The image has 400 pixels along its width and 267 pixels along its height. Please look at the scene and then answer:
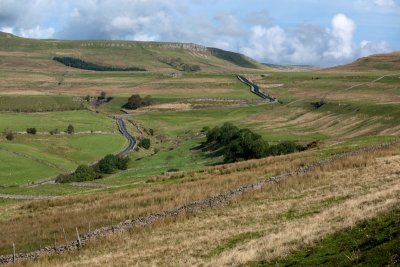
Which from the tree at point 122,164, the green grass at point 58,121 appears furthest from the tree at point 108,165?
the green grass at point 58,121

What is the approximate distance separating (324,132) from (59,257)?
103120 mm

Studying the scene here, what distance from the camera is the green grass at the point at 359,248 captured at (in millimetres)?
15750

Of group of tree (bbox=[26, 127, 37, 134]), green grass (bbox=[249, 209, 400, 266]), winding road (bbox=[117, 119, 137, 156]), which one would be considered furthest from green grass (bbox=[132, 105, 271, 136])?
green grass (bbox=[249, 209, 400, 266])

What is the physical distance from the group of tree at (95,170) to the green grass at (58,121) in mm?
51423

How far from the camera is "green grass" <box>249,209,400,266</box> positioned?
1575 cm

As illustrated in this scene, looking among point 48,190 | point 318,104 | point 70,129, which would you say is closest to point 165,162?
point 48,190

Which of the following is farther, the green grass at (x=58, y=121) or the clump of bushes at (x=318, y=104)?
the clump of bushes at (x=318, y=104)

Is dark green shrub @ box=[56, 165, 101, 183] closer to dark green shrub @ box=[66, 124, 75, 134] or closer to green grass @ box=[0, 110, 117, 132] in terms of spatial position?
dark green shrub @ box=[66, 124, 75, 134]

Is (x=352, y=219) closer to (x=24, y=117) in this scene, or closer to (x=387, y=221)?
(x=387, y=221)

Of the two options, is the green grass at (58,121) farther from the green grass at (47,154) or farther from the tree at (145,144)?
the tree at (145,144)

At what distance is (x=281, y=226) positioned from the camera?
26969 mm

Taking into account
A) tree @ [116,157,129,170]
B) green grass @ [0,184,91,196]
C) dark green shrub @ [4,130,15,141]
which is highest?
dark green shrub @ [4,130,15,141]

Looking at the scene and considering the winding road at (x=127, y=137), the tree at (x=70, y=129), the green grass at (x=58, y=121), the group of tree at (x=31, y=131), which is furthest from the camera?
the green grass at (x=58, y=121)

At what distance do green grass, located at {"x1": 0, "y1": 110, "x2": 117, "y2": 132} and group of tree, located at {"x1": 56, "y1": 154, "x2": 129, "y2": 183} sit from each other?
5142cm
